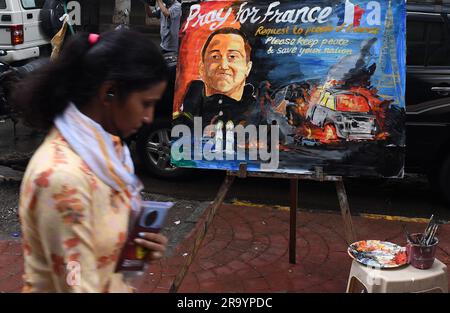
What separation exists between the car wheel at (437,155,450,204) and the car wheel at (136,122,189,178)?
8.00 ft

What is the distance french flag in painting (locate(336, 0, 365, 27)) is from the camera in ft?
11.8

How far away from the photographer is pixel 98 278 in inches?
55.1

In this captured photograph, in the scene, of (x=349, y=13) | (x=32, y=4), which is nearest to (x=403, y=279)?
(x=349, y=13)

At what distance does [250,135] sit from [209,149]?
0.96 feet

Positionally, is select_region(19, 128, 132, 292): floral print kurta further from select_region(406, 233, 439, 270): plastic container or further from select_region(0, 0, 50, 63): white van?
select_region(0, 0, 50, 63): white van

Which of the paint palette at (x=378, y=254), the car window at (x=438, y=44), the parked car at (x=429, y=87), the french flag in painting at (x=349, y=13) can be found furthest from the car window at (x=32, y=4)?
the paint palette at (x=378, y=254)

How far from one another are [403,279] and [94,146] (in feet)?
6.82

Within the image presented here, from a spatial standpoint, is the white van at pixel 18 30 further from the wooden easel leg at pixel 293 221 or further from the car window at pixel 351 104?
the car window at pixel 351 104

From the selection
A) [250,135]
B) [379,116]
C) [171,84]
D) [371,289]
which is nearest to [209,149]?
[250,135]

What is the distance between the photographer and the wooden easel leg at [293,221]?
3746 mm

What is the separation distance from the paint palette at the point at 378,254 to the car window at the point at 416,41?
7.98ft

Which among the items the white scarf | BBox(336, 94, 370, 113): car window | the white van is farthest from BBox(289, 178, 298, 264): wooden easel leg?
the white van
